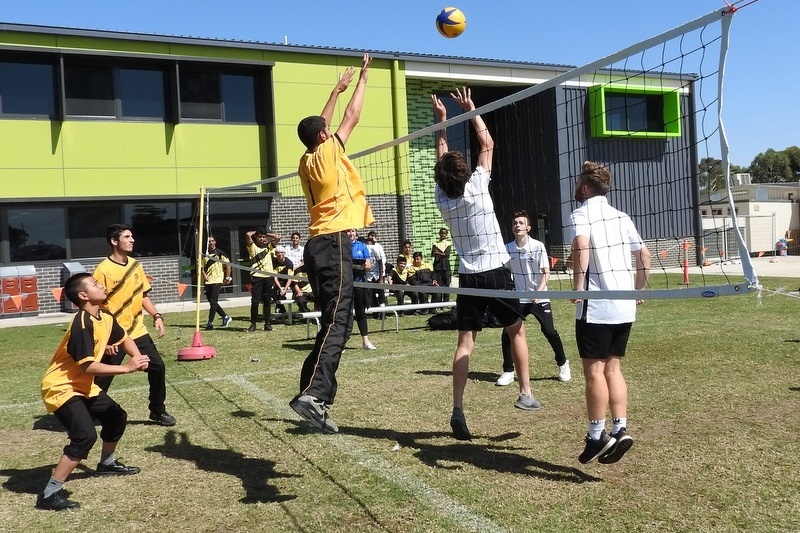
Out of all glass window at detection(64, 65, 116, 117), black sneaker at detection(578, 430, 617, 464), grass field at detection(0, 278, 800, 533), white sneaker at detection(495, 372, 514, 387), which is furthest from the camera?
glass window at detection(64, 65, 116, 117)

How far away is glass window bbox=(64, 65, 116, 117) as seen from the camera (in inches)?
786

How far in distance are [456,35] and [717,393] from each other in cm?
540

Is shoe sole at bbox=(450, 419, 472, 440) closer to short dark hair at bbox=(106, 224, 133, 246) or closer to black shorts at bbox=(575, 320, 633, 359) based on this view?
black shorts at bbox=(575, 320, 633, 359)

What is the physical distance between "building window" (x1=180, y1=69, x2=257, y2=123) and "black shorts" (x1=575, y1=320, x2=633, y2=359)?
62.4 ft

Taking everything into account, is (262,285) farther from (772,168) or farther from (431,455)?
(772,168)

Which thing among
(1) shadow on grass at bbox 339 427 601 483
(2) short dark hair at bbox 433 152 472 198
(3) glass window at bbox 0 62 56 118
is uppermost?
(3) glass window at bbox 0 62 56 118

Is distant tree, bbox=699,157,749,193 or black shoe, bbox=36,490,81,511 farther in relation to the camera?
black shoe, bbox=36,490,81,511

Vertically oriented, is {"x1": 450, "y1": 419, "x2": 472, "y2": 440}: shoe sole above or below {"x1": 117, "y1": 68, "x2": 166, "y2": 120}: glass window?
below

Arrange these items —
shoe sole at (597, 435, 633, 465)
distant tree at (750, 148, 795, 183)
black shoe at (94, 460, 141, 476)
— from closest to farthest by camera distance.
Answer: shoe sole at (597, 435, 633, 465), black shoe at (94, 460, 141, 476), distant tree at (750, 148, 795, 183)

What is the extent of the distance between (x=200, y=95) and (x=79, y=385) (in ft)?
59.8

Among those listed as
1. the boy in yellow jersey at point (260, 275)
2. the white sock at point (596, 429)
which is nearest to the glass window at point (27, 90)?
the boy in yellow jersey at point (260, 275)

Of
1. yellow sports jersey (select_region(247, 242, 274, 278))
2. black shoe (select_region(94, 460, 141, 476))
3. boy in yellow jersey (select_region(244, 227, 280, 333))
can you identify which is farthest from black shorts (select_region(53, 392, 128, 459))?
yellow sports jersey (select_region(247, 242, 274, 278))

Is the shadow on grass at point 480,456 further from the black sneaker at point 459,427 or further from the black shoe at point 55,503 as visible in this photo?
the black shoe at point 55,503

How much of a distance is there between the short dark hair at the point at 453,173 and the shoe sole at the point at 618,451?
222 centimetres
